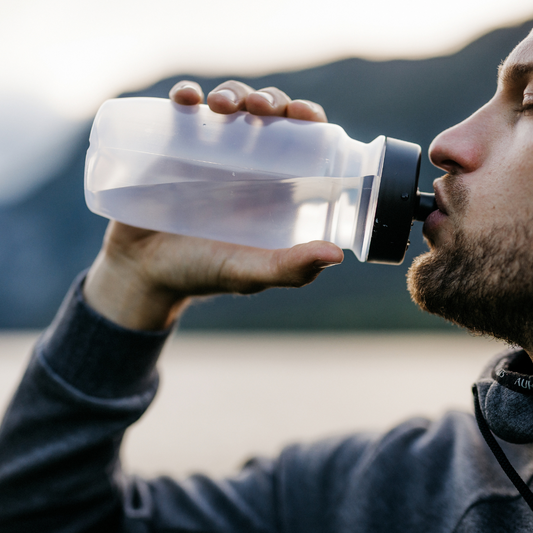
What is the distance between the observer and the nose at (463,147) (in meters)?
0.76

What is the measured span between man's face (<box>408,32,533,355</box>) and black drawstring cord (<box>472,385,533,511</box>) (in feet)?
0.44

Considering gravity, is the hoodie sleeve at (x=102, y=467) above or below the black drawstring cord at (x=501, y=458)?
below

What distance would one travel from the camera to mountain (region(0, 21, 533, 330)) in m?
5.97

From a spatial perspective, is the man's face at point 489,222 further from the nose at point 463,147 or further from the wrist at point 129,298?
the wrist at point 129,298

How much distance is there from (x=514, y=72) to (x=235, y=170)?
47 cm

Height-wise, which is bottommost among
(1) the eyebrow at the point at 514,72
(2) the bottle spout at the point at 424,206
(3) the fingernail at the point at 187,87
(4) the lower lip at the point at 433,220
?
(4) the lower lip at the point at 433,220

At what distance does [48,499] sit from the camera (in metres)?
0.90

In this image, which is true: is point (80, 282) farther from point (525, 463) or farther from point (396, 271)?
point (396, 271)

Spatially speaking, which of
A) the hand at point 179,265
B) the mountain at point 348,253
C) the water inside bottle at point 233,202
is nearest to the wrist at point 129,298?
the hand at point 179,265

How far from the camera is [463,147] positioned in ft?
A: 2.52

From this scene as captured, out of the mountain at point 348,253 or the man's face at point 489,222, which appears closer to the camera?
the man's face at point 489,222

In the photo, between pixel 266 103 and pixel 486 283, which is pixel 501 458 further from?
pixel 266 103

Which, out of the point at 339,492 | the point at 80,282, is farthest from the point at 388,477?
the point at 80,282

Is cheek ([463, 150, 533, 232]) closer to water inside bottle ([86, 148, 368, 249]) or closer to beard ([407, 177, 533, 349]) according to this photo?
beard ([407, 177, 533, 349])
